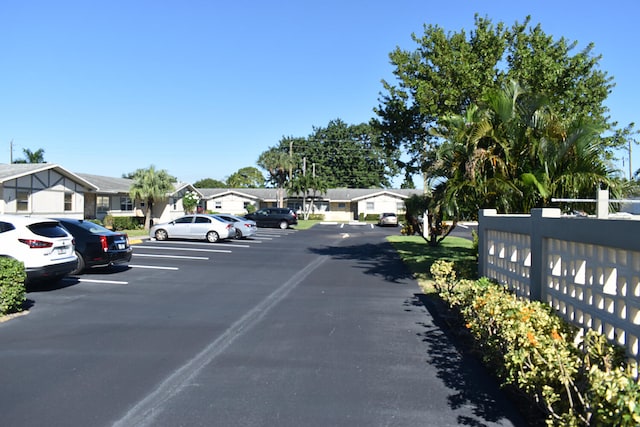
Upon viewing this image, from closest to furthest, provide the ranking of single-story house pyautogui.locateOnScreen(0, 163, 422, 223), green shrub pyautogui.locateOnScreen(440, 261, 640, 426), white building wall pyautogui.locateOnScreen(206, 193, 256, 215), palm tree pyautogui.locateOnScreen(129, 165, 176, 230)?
green shrub pyautogui.locateOnScreen(440, 261, 640, 426) < single-story house pyautogui.locateOnScreen(0, 163, 422, 223) < palm tree pyautogui.locateOnScreen(129, 165, 176, 230) < white building wall pyautogui.locateOnScreen(206, 193, 256, 215)

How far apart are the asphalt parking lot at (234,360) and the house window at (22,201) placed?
56.8ft

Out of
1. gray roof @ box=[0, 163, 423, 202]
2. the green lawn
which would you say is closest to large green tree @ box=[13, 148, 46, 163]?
gray roof @ box=[0, 163, 423, 202]

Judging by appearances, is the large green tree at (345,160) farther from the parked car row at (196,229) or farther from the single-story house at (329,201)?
the parked car row at (196,229)

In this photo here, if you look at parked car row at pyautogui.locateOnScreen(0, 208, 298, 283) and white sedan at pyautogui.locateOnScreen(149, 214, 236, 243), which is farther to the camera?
white sedan at pyautogui.locateOnScreen(149, 214, 236, 243)

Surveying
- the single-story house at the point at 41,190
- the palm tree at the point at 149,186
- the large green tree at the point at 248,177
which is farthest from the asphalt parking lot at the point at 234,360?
the large green tree at the point at 248,177

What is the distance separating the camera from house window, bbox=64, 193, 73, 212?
29578mm

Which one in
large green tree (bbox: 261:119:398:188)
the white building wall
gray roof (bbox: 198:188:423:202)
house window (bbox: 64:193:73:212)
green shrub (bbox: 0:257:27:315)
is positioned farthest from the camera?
large green tree (bbox: 261:119:398:188)

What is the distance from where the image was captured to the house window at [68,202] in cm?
2958

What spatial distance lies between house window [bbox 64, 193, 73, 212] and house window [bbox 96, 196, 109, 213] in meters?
4.66

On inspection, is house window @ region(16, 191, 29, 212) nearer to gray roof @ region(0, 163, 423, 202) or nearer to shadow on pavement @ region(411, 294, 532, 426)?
gray roof @ region(0, 163, 423, 202)

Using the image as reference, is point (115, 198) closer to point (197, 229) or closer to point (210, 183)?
point (197, 229)

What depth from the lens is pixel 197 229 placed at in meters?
24.2

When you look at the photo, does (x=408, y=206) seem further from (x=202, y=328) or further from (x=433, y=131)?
(x=202, y=328)

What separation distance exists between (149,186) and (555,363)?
108ft
